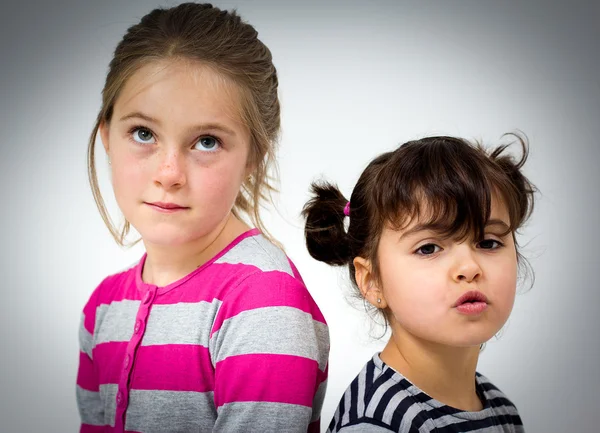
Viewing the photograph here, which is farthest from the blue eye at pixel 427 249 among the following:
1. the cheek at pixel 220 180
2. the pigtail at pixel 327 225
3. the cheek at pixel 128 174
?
the cheek at pixel 128 174

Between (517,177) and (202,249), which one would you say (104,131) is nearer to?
(202,249)

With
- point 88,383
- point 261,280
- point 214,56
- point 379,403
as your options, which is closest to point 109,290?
point 88,383

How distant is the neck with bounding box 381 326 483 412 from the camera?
162 centimetres

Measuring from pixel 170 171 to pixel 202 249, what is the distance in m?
0.20

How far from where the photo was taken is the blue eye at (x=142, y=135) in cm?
172

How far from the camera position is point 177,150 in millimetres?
1688

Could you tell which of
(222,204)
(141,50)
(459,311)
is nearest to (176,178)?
(222,204)

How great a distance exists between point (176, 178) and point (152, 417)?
43 centimetres

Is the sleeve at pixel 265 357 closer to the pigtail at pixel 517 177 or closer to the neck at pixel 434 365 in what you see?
the neck at pixel 434 365

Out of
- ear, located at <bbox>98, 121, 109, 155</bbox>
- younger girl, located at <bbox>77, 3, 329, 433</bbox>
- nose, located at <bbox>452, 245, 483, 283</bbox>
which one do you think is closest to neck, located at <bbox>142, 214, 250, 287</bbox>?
younger girl, located at <bbox>77, 3, 329, 433</bbox>

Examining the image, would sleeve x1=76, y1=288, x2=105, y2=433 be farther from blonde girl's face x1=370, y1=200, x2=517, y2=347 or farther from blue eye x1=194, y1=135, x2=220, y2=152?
blonde girl's face x1=370, y1=200, x2=517, y2=347

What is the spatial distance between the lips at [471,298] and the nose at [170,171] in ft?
1.68

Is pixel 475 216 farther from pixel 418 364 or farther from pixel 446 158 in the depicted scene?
pixel 418 364

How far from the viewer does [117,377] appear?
6.01 ft
